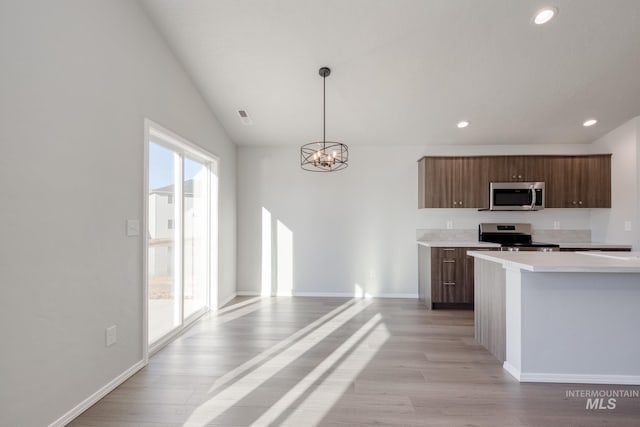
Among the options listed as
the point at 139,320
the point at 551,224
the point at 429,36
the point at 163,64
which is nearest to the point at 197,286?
the point at 139,320

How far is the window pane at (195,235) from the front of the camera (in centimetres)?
364

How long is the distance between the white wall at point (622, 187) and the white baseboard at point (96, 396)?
5754 millimetres

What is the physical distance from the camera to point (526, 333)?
2.33 metres

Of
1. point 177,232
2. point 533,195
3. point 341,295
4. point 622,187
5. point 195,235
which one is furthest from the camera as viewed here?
point 341,295

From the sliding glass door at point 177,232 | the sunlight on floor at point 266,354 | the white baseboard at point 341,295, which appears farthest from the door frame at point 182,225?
the white baseboard at point 341,295

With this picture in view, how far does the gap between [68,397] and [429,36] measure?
12.8 feet

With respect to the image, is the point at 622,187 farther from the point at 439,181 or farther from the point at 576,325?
the point at 576,325

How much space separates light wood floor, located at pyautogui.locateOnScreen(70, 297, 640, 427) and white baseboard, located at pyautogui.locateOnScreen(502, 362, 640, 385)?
5cm

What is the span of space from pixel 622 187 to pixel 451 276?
8.61 feet

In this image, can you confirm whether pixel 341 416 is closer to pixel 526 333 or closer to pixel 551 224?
pixel 526 333

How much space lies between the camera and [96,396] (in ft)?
6.79

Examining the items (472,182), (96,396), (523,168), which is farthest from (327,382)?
(523,168)

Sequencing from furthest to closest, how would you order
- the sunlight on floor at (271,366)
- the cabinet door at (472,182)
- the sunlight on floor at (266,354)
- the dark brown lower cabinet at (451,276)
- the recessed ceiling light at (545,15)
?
the cabinet door at (472,182), the dark brown lower cabinet at (451,276), the recessed ceiling light at (545,15), the sunlight on floor at (266,354), the sunlight on floor at (271,366)

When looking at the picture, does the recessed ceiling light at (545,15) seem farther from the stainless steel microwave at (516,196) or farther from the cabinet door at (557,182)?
the cabinet door at (557,182)
